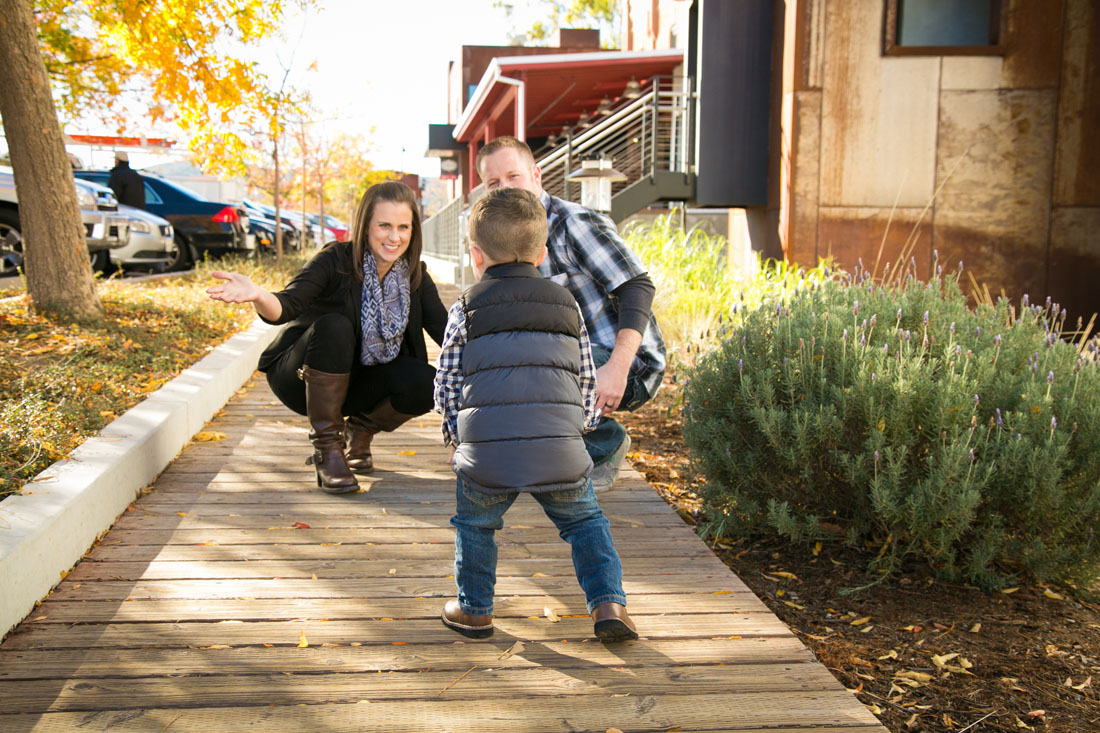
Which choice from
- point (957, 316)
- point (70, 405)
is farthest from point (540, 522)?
point (70, 405)

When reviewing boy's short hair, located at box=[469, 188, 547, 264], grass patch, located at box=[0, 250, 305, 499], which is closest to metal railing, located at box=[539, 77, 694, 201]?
grass patch, located at box=[0, 250, 305, 499]

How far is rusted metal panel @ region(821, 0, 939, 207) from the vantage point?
944cm

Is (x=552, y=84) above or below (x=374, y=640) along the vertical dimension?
above

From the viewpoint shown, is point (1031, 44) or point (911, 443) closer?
point (911, 443)

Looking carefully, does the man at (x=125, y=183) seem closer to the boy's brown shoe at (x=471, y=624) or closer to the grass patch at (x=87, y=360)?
the grass patch at (x=87, y=360)

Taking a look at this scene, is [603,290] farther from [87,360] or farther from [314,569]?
[87,360]

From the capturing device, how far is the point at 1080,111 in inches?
355

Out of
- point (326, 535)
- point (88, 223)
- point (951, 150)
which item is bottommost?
point (326, 535)

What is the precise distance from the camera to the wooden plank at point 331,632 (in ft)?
8.88

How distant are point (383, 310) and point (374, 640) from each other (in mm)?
1953

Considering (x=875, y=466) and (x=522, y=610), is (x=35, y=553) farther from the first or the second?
(x=875, y=466)

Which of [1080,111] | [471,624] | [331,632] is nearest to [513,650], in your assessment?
[471,624]

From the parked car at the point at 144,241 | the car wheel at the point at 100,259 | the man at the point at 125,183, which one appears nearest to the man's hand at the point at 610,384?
the parked car at the point at 144,241

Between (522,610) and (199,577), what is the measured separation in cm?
112
